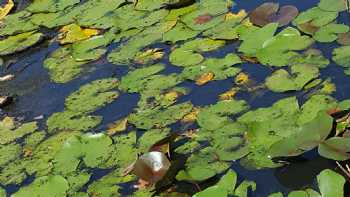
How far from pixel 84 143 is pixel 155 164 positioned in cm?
43

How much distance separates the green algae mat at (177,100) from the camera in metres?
2.09

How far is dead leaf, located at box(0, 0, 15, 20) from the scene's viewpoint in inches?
148

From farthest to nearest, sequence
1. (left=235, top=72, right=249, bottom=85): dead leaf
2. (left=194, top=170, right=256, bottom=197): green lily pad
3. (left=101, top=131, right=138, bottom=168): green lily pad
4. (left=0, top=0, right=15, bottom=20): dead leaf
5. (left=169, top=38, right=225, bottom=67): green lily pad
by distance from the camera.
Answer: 1. (left=0, top=0, right=15, bottom=20): dead leaf
2. (left=169, top=38, right=225, bottom=67): green lily pad
3. (left=235, top=72, right=249, bottom=85): dead leaf
4. (left=101, top=131, right=138, bottom=168): green lily pad
5. (left=194, top=170, right=256, bottom=197): green lily pad

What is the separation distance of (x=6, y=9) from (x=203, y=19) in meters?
1.42

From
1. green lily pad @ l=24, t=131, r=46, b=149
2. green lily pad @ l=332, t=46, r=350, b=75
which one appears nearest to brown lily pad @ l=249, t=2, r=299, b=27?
green lily pad @ l=332, t=46, r=350, b=75

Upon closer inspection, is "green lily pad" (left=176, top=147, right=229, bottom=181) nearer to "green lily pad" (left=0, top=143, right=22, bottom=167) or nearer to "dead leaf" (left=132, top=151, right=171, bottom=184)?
"dead leaf" (left=132, top=151, right=171, bottom=184)

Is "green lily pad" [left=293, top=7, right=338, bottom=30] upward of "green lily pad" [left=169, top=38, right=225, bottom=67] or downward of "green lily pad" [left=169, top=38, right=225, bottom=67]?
upward

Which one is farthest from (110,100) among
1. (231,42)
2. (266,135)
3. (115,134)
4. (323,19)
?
(323,19)

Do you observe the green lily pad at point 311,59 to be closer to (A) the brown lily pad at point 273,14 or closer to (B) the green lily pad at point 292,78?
(B) the green lily pad at point 292,78

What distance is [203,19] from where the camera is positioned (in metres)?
3.05

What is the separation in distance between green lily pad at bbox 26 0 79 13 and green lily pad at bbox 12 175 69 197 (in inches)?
60.9

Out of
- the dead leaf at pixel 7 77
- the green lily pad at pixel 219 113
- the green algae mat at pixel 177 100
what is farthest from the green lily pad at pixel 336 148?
the dead leaf at pixel 7 77

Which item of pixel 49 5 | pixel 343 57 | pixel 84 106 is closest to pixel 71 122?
pixel 84 106

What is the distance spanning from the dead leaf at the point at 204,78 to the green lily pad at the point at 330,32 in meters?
0.48
